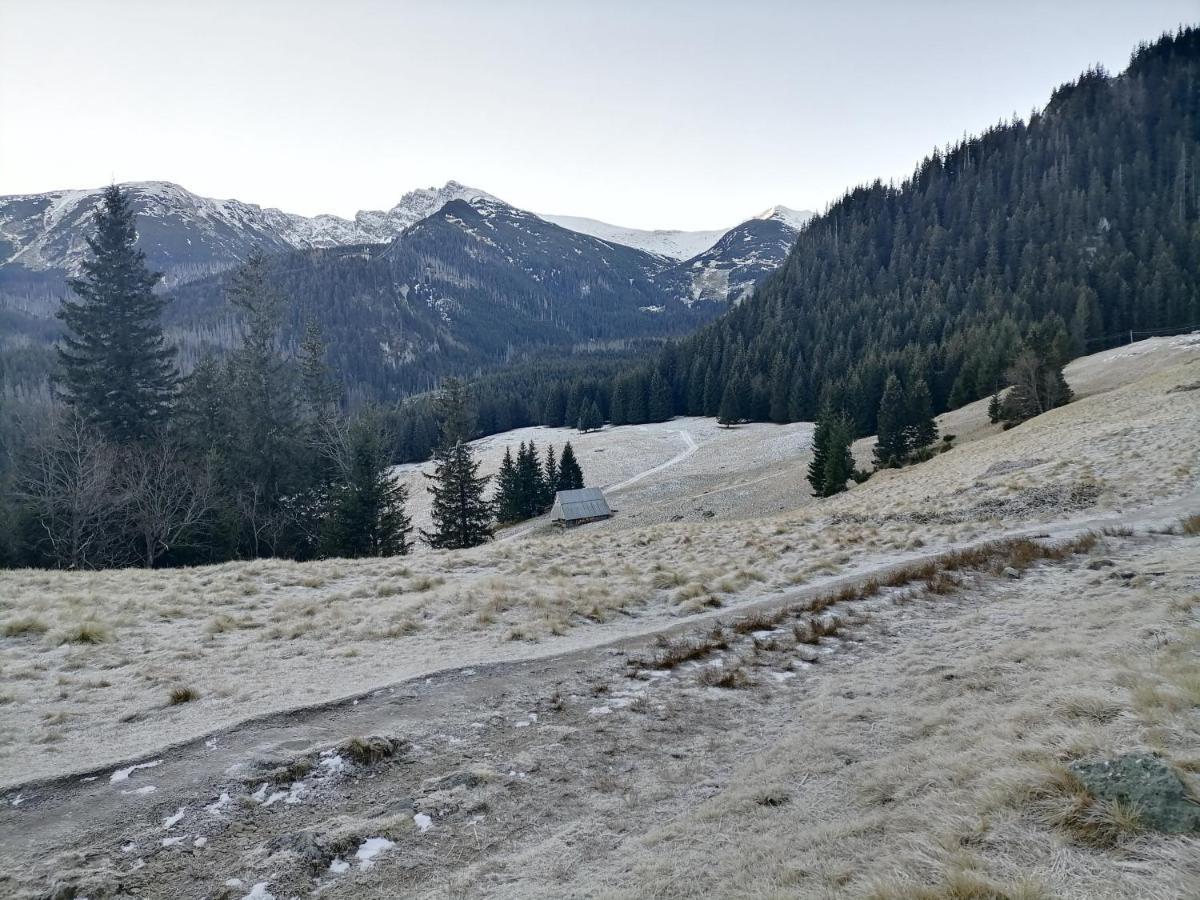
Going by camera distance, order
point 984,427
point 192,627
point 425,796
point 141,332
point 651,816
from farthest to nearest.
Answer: point 984,427, point 141,332, point 192,627, point 425,796, point 651,816

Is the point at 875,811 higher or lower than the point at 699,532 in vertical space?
higher

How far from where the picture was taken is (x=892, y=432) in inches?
1960

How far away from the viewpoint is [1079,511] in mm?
19453

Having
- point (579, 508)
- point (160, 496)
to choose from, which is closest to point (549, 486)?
point (579, 508)

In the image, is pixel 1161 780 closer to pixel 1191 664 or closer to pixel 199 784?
pixel 1191 664

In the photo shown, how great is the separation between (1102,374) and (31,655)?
78.4 metres

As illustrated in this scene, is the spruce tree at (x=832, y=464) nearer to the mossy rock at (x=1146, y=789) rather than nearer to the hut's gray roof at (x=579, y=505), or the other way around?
the hut's gray roof at (x=579, y=505)

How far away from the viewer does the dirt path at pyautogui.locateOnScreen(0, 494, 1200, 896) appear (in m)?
5.35

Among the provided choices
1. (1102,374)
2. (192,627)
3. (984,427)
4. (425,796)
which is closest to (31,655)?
(192,627)

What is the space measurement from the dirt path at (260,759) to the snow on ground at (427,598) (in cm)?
42

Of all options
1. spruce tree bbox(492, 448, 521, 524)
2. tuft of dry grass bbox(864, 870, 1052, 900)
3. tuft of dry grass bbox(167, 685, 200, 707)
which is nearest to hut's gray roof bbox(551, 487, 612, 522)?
spruce tree bbox(492, 448, 521, 524)

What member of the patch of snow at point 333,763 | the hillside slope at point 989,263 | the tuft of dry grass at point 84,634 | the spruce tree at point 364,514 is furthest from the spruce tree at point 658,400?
the patch of snow at point 333,763

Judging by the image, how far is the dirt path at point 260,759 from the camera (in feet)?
17.6

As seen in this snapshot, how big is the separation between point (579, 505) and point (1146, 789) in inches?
1979
